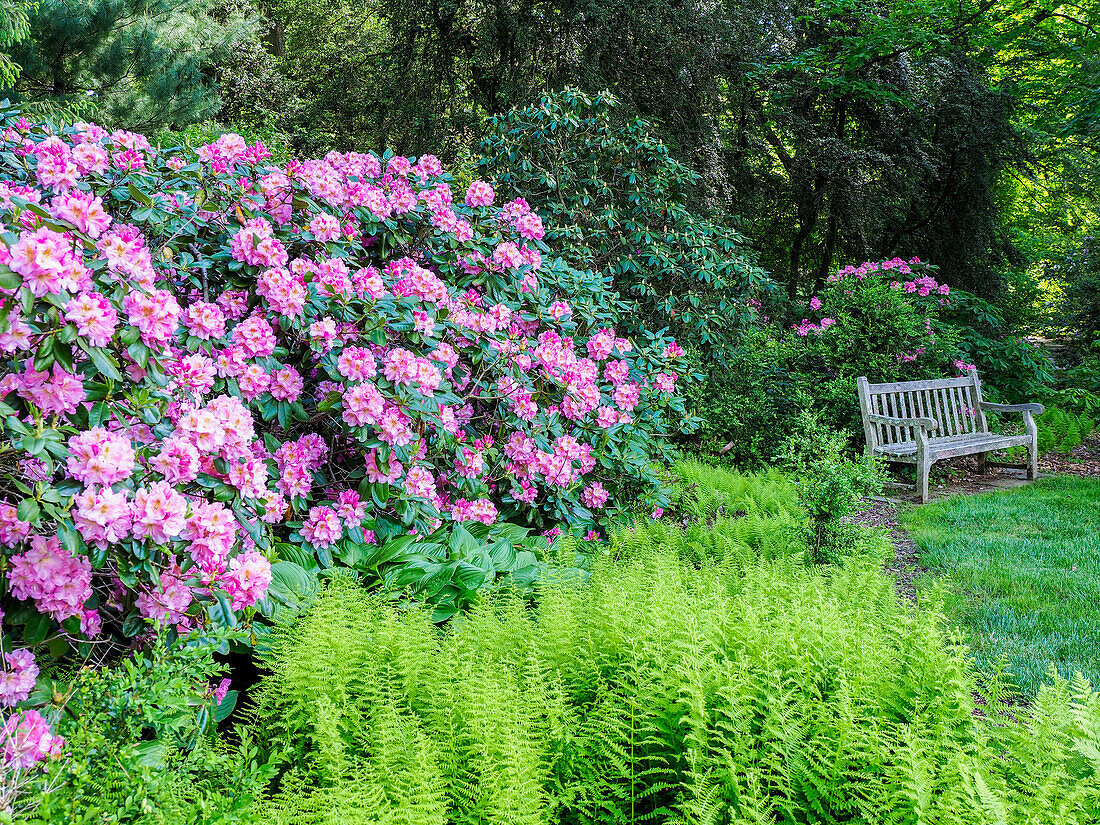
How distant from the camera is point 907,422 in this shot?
21.0ft

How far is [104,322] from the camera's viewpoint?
1812mm

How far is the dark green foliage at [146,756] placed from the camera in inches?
51.4

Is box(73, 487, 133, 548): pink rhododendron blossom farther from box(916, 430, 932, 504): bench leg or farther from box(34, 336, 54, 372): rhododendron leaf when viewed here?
box(916, 430, 932, 504): bench leg

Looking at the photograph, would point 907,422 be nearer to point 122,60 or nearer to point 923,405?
point 923,405

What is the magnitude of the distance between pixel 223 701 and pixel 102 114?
9834mm

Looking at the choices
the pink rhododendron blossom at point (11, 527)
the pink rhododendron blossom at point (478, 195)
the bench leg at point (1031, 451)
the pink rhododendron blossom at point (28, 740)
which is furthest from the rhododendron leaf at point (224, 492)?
the bench leg at point (1031, 451)

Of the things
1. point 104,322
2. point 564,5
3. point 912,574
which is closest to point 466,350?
Result: point 104,322

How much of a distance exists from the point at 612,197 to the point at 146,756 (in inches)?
201

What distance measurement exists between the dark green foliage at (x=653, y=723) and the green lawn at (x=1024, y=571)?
1.81 ft

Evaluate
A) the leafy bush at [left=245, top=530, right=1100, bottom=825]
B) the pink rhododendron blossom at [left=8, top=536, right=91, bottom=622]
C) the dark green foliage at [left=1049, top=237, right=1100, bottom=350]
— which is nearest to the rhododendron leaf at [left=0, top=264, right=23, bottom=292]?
the pink rhododendron blossom at [left=8, top=536, right=91, bottom=622]

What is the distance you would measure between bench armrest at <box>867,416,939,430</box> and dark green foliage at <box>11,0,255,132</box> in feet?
28.6

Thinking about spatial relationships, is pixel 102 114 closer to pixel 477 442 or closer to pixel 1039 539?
pixel 477 442

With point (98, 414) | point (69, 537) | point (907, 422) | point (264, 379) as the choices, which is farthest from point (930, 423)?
point (69, 537)

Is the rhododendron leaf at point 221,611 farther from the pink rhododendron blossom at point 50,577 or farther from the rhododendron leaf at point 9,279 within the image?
the rhododendron leaf at point 9,279
